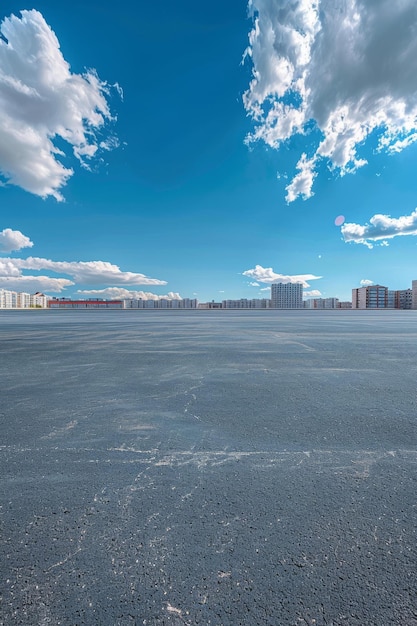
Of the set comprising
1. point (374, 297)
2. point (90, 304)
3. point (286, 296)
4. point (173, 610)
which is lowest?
point (173, 610)

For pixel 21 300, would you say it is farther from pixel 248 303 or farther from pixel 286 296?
pixel 286 296

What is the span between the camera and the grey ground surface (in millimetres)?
1545

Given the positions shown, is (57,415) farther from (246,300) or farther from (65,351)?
(246,300)

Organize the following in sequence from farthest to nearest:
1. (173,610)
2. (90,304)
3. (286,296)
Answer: (286,296)
(90,304)
(173,610)

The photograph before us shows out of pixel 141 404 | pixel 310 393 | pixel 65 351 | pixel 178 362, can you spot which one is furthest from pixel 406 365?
pixel 65 351

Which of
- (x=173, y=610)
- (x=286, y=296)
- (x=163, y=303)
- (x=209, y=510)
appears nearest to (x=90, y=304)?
(x=163, y=303)

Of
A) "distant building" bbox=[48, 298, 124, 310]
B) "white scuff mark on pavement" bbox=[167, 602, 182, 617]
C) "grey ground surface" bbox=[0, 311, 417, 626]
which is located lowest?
"white scuff mark on pavement" bbox=[167, 602, 182, 617]

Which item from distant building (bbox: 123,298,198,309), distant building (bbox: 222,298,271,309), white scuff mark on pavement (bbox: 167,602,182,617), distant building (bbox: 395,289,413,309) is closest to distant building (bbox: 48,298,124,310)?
distant building (bbox: 123,298,198,309)

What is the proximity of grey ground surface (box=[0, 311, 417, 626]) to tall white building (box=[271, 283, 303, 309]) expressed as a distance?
516 feet

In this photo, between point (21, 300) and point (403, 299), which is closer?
point (403, 299)

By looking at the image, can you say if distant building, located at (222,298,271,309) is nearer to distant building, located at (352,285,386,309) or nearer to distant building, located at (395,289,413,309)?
distant building, located at (352,285,386,309)

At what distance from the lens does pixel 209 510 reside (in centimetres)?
219

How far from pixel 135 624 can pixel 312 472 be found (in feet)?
6.17

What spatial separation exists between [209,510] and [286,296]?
162 meters
